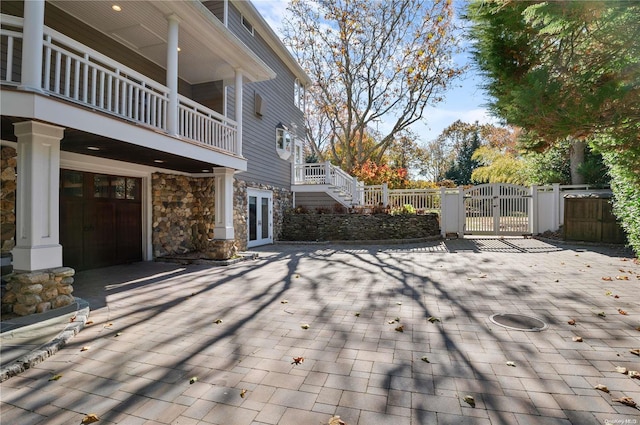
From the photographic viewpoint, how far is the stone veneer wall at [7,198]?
16.9ft

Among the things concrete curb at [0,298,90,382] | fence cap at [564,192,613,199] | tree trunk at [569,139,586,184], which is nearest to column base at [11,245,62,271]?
concrete curb at [0,298,90,382]

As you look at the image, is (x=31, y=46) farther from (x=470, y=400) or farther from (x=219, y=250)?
(x=470, y=400)

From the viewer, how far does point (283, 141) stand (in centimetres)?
1355

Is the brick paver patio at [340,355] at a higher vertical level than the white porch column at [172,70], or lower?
lower

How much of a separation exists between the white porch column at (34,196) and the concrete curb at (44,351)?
99 cm

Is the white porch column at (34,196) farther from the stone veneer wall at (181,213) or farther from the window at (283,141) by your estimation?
the window at (283,141)

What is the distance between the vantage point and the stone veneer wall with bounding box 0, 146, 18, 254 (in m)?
5.16

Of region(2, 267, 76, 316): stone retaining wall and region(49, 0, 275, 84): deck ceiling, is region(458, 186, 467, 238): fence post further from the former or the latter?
region(2, 267, 76, 316): stone retaining wall

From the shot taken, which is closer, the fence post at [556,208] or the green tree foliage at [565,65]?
the green tree foliage at [565,65]

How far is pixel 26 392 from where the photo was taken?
8.21 feet

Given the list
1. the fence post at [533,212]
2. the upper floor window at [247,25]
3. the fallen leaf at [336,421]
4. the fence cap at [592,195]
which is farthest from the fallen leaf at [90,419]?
the fence post at [533,212]

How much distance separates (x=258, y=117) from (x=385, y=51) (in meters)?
10.3

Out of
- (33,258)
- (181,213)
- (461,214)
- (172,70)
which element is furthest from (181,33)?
(461,214)

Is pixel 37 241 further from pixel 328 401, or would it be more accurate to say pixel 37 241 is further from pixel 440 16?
pixel 440 16
